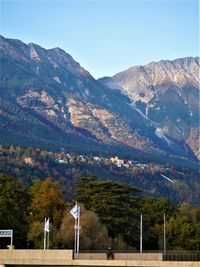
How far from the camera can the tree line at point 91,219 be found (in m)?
118

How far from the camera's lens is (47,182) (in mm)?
136625

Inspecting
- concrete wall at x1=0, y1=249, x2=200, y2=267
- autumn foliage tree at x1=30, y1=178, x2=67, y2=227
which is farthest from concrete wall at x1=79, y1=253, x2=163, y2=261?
autumn foliage tree at x1=30, y1=178, x2=67, y2=227

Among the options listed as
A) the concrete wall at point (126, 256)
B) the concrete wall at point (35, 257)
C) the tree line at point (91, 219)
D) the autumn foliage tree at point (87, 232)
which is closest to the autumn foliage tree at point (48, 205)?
the tree line at point (91, 219)

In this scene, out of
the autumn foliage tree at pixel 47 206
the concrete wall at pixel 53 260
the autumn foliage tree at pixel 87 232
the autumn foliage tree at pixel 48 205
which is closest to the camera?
the concrete wall at pixel 53 260

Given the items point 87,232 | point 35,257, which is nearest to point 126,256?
point 35,257

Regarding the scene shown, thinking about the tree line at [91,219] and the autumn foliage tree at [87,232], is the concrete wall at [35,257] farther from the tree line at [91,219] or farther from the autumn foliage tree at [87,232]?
the autumn foliage tree at [87,232]

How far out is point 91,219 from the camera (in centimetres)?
12106

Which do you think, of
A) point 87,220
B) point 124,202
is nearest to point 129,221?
point 124,202

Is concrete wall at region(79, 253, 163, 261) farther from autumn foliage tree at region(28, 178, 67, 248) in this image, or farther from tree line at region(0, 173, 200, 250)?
autumn foliage tree at region(28, 178, 67, 248)

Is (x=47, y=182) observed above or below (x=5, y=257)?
above

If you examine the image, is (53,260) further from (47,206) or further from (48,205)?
(48,205)

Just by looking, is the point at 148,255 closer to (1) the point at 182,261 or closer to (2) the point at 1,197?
(1) the point at 182,261

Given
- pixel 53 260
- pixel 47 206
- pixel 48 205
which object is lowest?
pixel 53 260

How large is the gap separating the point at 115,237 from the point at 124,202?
11925mm
